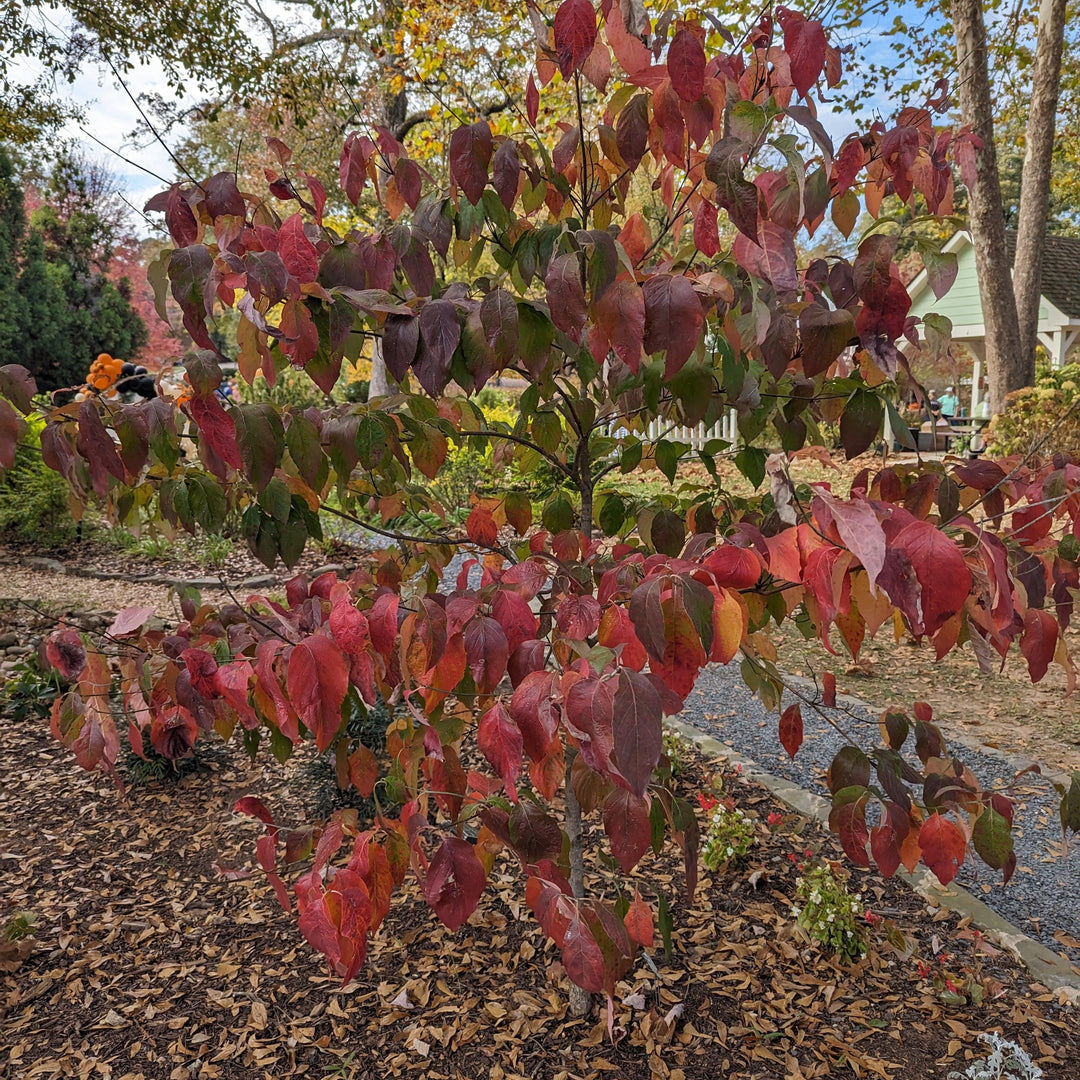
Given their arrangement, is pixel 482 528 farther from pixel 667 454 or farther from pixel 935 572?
pixel 935 572

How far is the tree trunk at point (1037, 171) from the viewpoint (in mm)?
6438

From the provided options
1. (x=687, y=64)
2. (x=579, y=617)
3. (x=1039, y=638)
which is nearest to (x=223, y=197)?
(x=687, y=64)

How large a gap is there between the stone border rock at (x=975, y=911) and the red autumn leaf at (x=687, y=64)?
2.09m

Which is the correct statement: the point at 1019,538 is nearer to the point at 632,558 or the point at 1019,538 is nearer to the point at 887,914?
the point at 632,558

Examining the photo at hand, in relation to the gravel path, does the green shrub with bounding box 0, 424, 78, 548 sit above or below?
above

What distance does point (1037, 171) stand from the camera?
692cm

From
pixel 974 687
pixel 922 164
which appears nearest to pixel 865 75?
pixel 974 687

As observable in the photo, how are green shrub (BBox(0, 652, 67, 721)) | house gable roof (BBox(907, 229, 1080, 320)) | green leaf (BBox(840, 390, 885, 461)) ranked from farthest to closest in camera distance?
house gable roof (BBox(907, 229, 1080, 320)), green shrub (BBox(0, 652, 67, 721)), green leaf (BBox(840, 390, 885, 461))

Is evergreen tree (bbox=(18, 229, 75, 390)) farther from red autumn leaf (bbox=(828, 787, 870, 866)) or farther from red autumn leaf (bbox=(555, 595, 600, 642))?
red autumn leaf (bbox=(828, 787, 870, 866))

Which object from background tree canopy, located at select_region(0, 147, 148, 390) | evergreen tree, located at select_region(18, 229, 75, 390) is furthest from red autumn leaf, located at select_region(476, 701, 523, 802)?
evergreen tree, located at select_region(18, 229, 75, 390)

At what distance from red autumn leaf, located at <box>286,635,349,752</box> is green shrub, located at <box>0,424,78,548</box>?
283 inches

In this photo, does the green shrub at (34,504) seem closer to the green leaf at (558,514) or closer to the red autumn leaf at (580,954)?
the green leaf at (558,514)

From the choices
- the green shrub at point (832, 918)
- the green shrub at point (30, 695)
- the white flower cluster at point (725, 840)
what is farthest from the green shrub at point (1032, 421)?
the green shrub at point (30, 695)

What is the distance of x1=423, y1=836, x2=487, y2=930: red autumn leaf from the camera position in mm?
1156
